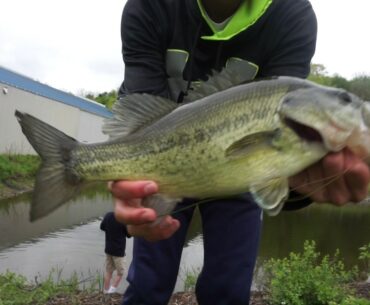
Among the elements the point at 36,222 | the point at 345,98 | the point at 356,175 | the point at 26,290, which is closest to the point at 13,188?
the point at 36,222

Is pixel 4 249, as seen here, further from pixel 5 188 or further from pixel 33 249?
pixel 5 188

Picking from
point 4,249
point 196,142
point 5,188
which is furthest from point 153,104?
point 5,188

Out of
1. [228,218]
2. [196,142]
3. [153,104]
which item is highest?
[153,104]

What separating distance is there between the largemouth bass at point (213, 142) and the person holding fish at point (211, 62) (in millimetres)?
794

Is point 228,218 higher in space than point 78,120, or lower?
lower

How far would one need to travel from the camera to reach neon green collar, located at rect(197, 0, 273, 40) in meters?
3.10

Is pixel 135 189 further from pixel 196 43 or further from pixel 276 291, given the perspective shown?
pixel 276 291

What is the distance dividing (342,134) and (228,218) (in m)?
1.33

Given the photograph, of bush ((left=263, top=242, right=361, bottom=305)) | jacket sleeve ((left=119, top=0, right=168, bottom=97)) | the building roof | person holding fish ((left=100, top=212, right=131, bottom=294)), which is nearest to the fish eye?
jacket sleeve ((left=119, top=0, right=168, bottom=97))

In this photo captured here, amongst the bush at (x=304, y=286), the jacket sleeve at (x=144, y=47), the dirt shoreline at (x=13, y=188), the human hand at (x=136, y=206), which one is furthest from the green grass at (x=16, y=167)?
the human hand at (x=136, y=206)

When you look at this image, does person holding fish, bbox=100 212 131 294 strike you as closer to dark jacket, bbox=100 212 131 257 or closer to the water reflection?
dark jacket, bbox=100 212 131 257

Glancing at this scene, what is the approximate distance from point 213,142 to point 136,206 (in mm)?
501

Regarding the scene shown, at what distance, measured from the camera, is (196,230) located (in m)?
13.0

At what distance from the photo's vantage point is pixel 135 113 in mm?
2633
